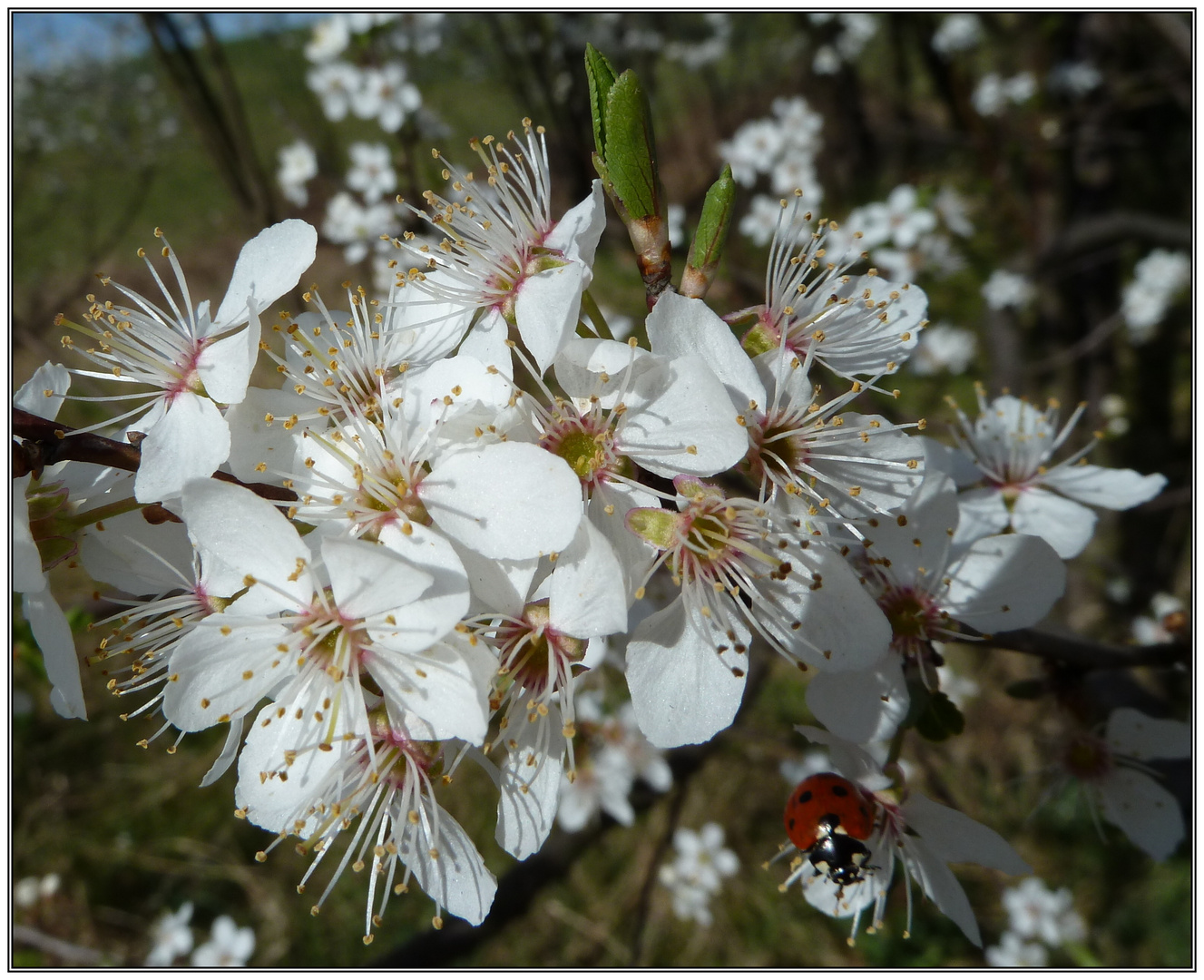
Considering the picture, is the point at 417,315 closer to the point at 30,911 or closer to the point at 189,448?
the point at 189,448

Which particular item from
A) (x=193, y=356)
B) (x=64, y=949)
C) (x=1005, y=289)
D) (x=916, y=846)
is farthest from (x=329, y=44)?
(x=916, y=846)

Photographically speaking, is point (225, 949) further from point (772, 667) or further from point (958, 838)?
point (958, 838)

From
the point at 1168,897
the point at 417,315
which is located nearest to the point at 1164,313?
the point at 1168,897

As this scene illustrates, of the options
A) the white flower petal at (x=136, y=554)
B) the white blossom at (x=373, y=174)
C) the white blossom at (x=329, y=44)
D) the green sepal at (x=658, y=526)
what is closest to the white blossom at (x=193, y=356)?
the white flower petal at (x=136, y=554)

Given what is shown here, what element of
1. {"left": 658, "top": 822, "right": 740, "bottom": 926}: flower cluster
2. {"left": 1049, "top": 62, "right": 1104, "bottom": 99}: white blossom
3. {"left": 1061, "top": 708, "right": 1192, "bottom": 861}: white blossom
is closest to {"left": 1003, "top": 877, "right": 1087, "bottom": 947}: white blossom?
{"left": 658, "top": 822, "right": 740, "bottom": 926}: flower cluster

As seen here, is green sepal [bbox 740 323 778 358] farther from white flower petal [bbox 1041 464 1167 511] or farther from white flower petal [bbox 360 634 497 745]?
white flower petal [bbox 1041 464 1167 511]

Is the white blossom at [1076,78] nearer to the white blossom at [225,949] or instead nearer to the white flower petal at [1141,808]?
the white flower petal at [1141,808]
